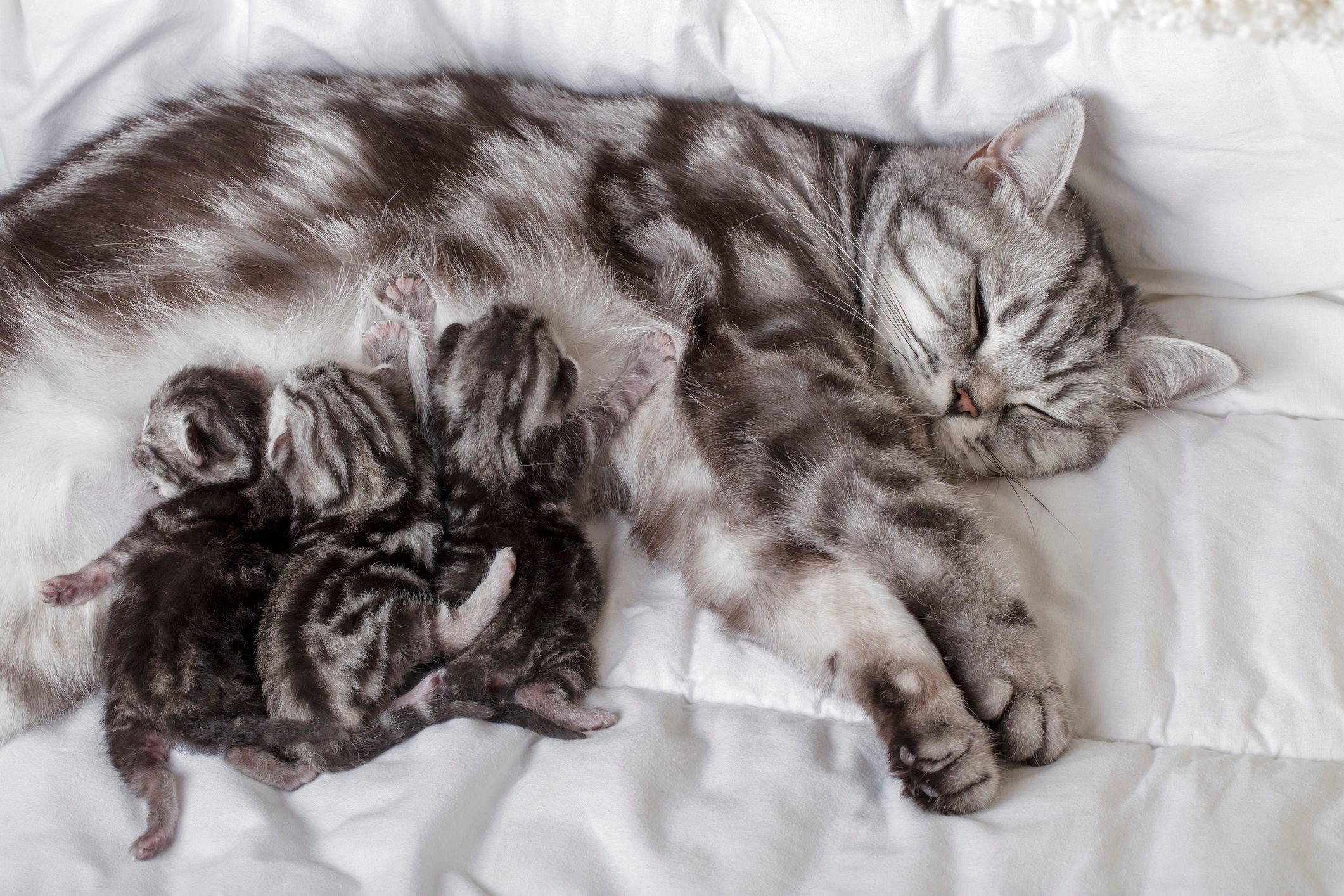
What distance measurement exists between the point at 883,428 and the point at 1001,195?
0.46 meters

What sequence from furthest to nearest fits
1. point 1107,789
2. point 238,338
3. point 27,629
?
point 238,338, point 27,629, point 1107,789

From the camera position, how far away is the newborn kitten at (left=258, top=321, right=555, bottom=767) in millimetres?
1118

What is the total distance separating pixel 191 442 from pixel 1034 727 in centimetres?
109

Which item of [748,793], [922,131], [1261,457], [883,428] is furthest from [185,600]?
[1261,457]

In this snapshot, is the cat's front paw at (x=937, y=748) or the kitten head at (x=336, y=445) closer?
the cat's front paw at (x=937, y=748)

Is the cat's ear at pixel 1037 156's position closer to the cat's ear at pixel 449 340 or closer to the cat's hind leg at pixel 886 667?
the cat's hind leg at pixel 886 667

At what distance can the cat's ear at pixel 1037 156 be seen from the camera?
1.36m

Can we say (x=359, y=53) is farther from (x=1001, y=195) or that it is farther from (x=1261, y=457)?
(x=1261, y=457)

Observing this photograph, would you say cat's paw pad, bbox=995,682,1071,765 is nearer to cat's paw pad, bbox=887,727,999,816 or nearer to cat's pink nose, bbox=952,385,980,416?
cat's paw pad, bbox=887,727,999,816

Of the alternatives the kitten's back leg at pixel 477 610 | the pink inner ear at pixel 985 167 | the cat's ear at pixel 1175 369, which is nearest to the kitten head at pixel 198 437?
the kitten's back leg at pixel 477 610

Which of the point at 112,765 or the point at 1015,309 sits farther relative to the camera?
the point at 1015,309

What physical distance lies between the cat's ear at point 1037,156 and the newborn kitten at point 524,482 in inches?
22.7

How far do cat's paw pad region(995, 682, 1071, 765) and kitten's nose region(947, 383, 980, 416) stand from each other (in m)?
0.45

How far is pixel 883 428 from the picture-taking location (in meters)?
1.29
